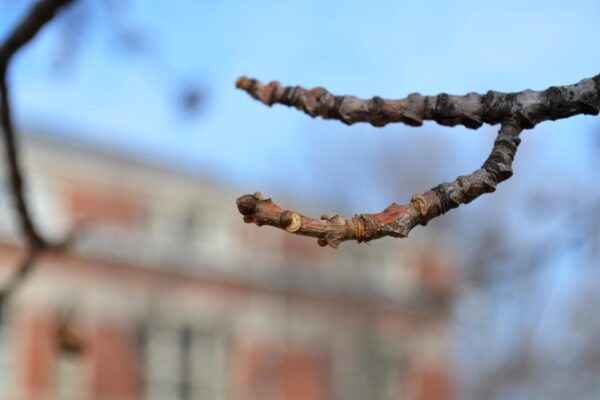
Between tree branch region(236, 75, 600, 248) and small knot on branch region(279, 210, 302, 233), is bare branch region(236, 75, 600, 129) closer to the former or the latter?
tree branch region(236, 75, 600, 248)

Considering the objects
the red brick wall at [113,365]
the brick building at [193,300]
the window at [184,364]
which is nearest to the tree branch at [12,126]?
the brick building at [193,300]

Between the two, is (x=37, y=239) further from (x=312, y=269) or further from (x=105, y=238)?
(x=312, y=269)

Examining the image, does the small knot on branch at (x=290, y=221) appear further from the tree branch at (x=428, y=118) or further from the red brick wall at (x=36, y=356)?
the red brick wall at (x=36, y=356)

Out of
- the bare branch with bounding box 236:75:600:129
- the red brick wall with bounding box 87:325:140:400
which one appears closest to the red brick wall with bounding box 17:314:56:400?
the red brick wall with bounding box 87:325:140:400

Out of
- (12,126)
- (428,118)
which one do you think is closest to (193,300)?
(12,126)

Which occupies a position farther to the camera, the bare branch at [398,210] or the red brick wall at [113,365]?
the red brick wall at [113,365]

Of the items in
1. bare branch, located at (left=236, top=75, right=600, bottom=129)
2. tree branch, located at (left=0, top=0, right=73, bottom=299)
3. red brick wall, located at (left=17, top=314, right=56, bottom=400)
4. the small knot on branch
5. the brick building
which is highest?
the brick building
